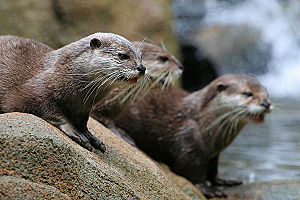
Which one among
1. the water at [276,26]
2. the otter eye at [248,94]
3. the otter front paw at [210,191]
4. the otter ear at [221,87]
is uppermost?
the otter ear at [221,87]

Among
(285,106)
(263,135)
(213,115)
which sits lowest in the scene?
(285,106)

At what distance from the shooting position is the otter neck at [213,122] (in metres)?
4.90

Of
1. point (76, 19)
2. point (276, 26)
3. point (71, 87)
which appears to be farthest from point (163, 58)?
point (276, 26)

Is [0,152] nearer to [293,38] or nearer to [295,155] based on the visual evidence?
[295,155]

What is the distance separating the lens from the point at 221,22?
1300 centimetres

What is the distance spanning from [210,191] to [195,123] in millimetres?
721

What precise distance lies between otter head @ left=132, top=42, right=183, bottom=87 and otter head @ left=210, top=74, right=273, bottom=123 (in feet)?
1.60

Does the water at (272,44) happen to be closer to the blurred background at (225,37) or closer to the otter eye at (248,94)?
the blurred background at (225,37)

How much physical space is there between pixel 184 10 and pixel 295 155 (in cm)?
759

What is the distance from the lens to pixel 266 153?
707 centimetres

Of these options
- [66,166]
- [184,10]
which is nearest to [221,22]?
[184,10]

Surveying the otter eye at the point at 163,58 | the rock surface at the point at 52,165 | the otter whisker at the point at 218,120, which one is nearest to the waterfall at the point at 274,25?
the otter whisker at the point at 218,120

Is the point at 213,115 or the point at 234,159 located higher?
the point at 213,115

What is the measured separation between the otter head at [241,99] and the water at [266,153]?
1.08m
